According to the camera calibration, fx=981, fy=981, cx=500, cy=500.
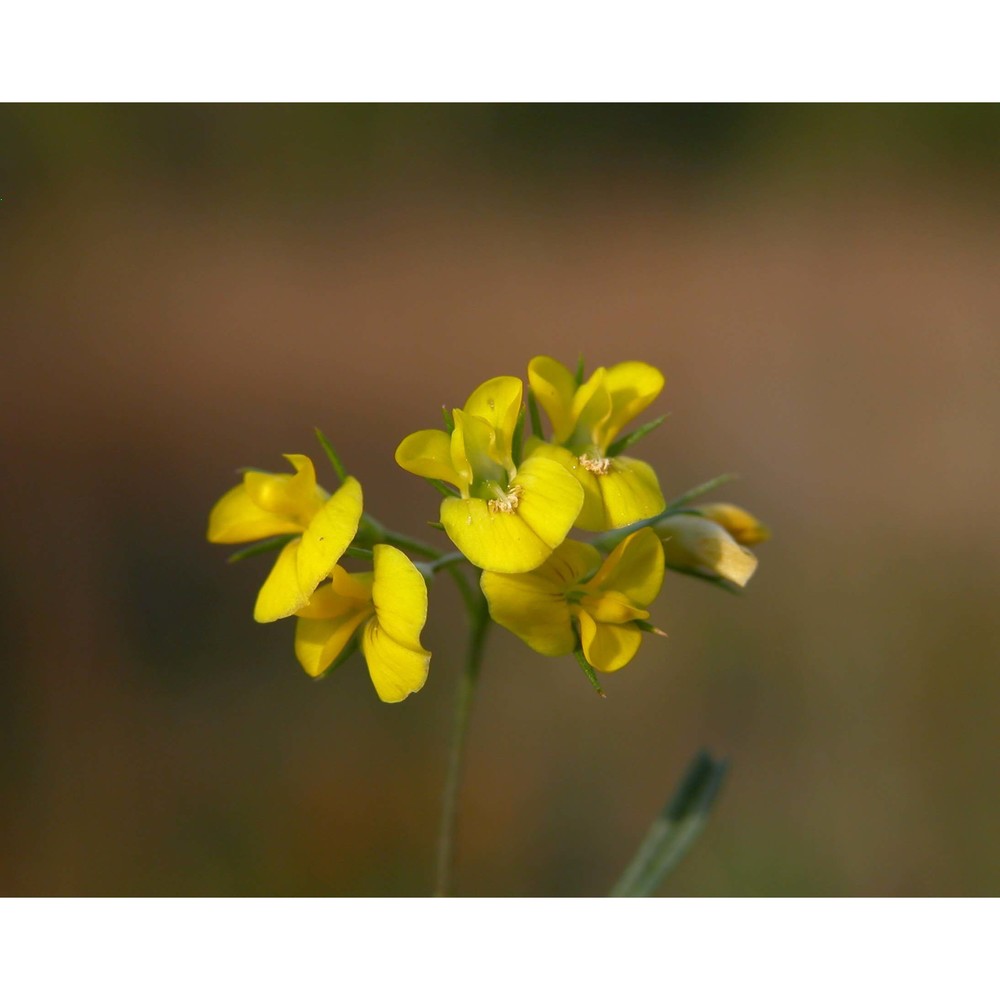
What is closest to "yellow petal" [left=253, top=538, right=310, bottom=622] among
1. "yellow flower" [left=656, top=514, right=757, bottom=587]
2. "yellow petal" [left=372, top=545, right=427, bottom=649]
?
"yellow petal" [left=372, top=545, right=427, bottom=649]

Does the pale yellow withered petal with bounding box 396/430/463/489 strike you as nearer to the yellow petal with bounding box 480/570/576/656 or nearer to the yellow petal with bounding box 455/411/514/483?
the yellow petal with bounding box 455/411/514/483

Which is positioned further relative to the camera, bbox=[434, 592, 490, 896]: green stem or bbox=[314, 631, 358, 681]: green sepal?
bbox=[434, 592, 490, 896]: green stem

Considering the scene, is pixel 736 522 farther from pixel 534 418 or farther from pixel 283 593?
pixel 283 593

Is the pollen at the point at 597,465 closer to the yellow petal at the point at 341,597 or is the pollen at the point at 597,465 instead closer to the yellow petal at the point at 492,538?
the yellow petal at the point at 492,538

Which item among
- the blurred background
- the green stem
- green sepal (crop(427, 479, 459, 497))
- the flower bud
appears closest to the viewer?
green sepal (crop(427, 479, 459, 497))

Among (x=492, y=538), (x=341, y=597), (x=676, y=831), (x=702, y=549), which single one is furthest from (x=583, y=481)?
(x=676, y=831)

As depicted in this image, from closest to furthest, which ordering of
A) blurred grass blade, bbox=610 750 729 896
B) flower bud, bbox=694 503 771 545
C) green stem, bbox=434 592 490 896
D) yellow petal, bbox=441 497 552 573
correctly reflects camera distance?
yellow petal, bbox=441 497 552 573
green stem, bbox=434 592 490 896
flower bud, bbox=694 503 771 545
blurred grass blade, bbox=610 750 729 896
